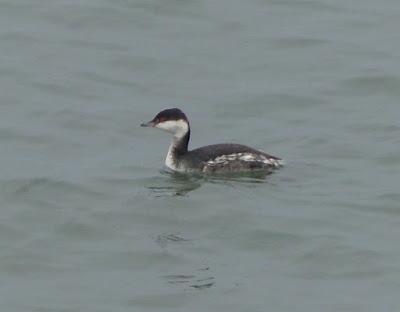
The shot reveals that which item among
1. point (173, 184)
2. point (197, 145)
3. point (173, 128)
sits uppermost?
point (173, 128)

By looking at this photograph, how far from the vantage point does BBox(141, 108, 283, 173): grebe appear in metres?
18.6

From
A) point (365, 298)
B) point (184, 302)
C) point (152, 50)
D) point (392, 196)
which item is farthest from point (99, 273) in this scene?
point (152, 50)

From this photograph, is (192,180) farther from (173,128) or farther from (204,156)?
(173,128)

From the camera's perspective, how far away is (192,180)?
18.7 meters

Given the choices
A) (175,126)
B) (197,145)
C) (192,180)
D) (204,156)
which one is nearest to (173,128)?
(175,126)

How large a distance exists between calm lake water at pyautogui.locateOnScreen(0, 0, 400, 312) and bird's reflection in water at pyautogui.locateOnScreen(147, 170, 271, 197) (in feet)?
0.12

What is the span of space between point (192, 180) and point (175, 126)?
721 millimetres

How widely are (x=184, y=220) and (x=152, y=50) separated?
278 inches

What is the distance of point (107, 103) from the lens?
70.6 feet

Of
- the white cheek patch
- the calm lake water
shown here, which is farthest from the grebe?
the calm lake water

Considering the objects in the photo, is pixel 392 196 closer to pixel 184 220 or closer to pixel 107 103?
pixel 184 220

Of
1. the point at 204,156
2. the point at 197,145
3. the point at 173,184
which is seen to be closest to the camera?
the point at 173,184

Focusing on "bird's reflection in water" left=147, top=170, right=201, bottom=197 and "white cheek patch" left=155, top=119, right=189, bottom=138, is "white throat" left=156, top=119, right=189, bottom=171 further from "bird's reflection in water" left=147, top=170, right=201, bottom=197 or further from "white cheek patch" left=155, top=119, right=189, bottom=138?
"bird's reflection in water" left=147, top=170, right=201, bottom=197

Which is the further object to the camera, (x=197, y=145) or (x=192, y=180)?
(x=197, y=145)
